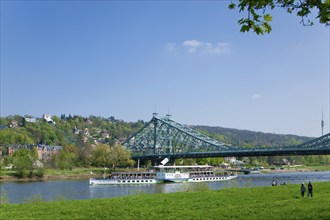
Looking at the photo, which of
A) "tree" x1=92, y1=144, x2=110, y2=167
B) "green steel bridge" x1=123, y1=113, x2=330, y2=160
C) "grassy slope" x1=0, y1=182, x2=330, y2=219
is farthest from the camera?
"tree" x1=92, y1=144, x2=110, y2=167

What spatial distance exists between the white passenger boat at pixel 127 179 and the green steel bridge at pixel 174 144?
19.8 meters

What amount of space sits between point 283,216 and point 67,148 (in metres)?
94.4

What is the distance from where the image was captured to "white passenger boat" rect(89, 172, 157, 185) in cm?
5400

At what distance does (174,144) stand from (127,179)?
140 ft

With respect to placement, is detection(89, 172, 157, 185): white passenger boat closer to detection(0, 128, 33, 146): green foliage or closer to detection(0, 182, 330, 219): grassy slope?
detection(0, 182, 330, 219): grassy slope

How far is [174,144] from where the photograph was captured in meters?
98.4

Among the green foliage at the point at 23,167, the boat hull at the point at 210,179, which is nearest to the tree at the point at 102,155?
the green foliage at the point at 23,167

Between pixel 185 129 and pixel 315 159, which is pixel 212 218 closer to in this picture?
pixel 185 129

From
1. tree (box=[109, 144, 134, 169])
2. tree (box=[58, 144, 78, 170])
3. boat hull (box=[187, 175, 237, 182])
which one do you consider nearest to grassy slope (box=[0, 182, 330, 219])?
Answer: boat hull (box=[187, 175, 237, 182])

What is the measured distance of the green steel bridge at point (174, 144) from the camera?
76188 millimetres

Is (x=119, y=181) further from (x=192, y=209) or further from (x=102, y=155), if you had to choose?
(x=192, y=209)

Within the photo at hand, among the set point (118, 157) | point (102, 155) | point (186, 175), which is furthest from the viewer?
point (102, 155)

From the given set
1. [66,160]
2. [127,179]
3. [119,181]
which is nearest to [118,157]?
[66,160]

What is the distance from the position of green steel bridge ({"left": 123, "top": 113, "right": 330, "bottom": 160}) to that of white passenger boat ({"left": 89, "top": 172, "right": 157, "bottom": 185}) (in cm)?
1985
